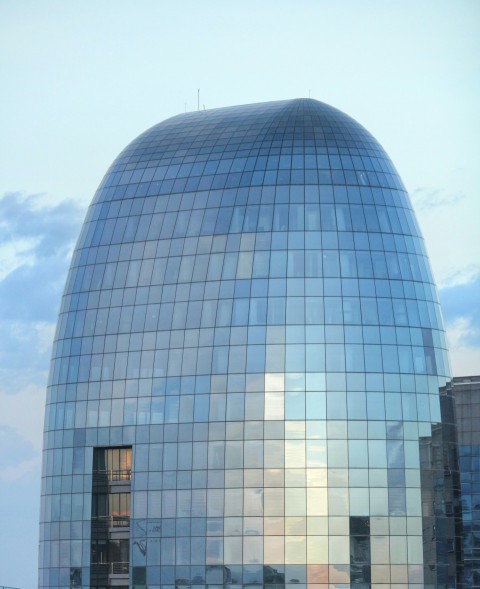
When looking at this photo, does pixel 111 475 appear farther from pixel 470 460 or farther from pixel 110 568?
pixel 470 460

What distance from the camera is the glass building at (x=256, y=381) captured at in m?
124

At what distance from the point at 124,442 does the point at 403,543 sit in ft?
92.0

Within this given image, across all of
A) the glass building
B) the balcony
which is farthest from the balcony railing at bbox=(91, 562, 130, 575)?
the balcony

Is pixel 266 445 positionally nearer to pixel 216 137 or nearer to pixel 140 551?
pixel 140 551

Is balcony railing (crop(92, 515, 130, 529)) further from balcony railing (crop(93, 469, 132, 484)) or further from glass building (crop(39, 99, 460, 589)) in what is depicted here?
balcony railing (crop(93, 469, 132, 484))

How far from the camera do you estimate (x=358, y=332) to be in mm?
126938

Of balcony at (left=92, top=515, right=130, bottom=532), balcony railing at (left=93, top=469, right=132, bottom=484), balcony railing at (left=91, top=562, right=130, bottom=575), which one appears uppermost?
balcony railing at (left=93, top=469, right=132, bottom=484)

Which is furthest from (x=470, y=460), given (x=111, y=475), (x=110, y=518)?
(x=110, y=518)

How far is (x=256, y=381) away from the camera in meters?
126

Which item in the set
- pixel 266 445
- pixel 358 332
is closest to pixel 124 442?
pixel 266 445

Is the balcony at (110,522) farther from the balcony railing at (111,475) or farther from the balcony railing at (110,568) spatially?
the balcony railing at (111,475)

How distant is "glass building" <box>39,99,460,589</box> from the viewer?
407 feet

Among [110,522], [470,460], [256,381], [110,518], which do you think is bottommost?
[110,522]

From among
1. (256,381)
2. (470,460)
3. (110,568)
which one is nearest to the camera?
(256,381)
